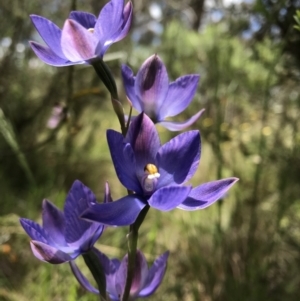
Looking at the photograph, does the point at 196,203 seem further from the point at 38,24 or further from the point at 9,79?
the point at 9,79

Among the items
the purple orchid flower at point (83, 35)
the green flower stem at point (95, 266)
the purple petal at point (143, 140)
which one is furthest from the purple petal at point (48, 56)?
the green flower stem at point (95, 266)

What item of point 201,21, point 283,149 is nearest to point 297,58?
point 283,149

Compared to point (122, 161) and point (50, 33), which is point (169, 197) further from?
point (50, 33)

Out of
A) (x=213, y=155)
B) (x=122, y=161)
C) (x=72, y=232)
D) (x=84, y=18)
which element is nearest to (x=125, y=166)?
(x=122, y=161)

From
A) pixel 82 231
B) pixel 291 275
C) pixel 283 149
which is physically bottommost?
pixel 291 275

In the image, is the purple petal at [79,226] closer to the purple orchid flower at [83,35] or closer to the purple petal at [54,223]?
the purple petal at [54,223]

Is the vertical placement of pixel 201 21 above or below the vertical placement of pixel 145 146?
above

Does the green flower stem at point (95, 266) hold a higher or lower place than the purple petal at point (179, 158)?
lower

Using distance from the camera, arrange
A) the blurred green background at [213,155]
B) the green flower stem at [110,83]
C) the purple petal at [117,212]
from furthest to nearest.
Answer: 1. the blurred green background at [213,155]
2. the green flower stem at [110,83]
3. the purple petal at [117,212]
